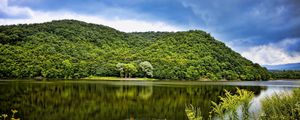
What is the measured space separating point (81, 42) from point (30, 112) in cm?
14469

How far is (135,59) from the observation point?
134000 millimetres

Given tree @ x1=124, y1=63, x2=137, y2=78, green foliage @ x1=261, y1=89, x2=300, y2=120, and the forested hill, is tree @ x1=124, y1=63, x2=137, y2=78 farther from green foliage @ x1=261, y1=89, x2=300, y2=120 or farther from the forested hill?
green foliage @ x1=261, y1=89, x2=300, y2=120

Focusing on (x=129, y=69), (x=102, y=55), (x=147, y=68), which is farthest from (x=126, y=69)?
(x=102, y=55)

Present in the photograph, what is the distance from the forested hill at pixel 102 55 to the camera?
107 meters

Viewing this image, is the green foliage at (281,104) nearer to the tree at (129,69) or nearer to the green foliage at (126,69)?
the green foliage at (126,69)

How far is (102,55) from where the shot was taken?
144m

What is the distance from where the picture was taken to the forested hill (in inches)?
4210

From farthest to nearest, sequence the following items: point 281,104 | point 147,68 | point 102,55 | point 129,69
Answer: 1. point 102,55
2. point 147,68
3. point 129,69
4. point 281,104

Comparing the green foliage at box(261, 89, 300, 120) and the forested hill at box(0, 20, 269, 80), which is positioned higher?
the forested hill at box(0, 20, 269, 80)

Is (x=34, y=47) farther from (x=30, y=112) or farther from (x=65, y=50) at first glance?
(x=30, y=112)

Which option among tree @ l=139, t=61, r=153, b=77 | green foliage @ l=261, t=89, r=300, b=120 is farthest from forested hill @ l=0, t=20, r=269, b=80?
green foliage @ l=261, t=89, r=300, b=120

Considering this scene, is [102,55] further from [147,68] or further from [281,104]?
[281,104]

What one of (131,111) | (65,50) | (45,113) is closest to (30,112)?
(45,113)

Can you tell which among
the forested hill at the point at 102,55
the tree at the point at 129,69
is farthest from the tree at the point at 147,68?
the tree at the point at 129,69
